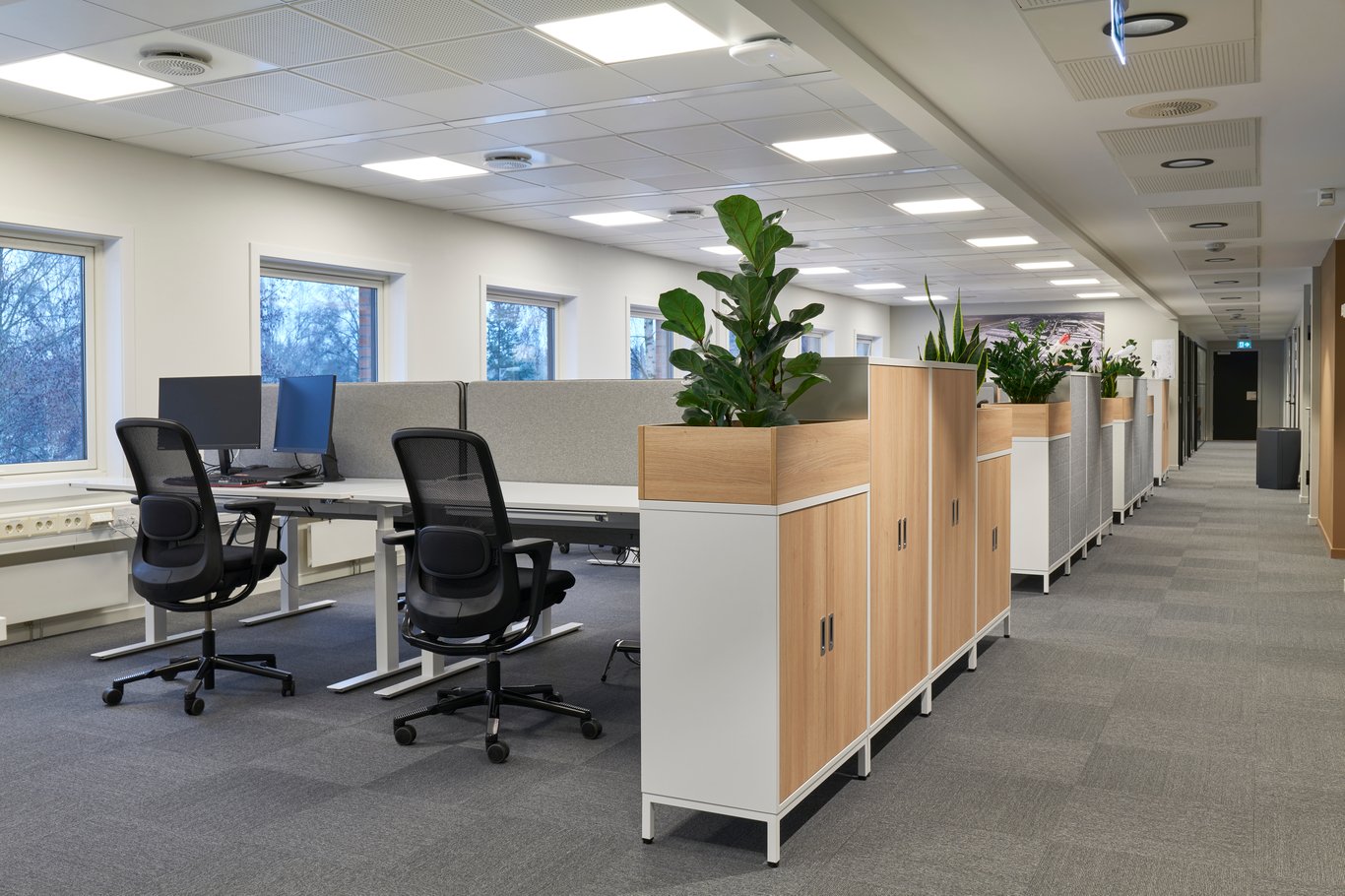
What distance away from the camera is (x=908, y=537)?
9.33 ft

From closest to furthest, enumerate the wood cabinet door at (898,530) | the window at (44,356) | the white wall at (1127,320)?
1. the wood cabinet door at (898,530)
2. the window at (44,356)
3. the white wall at (1127,320)

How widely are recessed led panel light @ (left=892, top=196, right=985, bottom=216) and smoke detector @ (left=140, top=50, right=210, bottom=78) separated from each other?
3.89 metres

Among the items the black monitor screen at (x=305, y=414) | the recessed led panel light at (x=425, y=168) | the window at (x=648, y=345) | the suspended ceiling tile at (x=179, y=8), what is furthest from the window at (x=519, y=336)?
the suspended ceiling tile at (x=179, y=8)

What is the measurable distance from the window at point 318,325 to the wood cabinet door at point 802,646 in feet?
13.0

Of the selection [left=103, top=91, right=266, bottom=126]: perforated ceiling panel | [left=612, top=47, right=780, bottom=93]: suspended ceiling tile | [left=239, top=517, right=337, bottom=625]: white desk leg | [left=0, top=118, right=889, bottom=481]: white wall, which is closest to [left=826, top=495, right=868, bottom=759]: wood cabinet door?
[left=612, top=47, right=780, bottom=93]: suspended ceiling tile

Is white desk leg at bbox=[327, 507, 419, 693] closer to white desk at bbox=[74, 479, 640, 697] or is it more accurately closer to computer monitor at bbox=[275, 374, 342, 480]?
white desk at bbox=[74, 479, 640, 697]

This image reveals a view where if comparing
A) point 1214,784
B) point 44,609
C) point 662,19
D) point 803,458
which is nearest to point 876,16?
point 662,19

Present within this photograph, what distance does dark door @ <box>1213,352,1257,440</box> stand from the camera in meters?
20.7

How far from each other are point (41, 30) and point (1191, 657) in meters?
4.30

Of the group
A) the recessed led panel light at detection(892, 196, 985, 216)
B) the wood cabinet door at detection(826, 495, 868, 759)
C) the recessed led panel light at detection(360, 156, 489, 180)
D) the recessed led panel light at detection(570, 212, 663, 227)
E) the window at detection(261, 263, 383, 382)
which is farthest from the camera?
the recessed led panel light at detection(570, 212, 663, 227)

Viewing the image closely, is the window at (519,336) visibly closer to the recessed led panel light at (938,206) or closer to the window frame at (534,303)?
the window frame at (534,303)

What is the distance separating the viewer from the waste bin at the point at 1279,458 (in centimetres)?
994

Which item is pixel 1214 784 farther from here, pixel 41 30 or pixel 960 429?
pixel 41 30

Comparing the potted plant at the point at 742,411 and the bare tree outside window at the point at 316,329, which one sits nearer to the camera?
the potted plant at the point at 742,411
